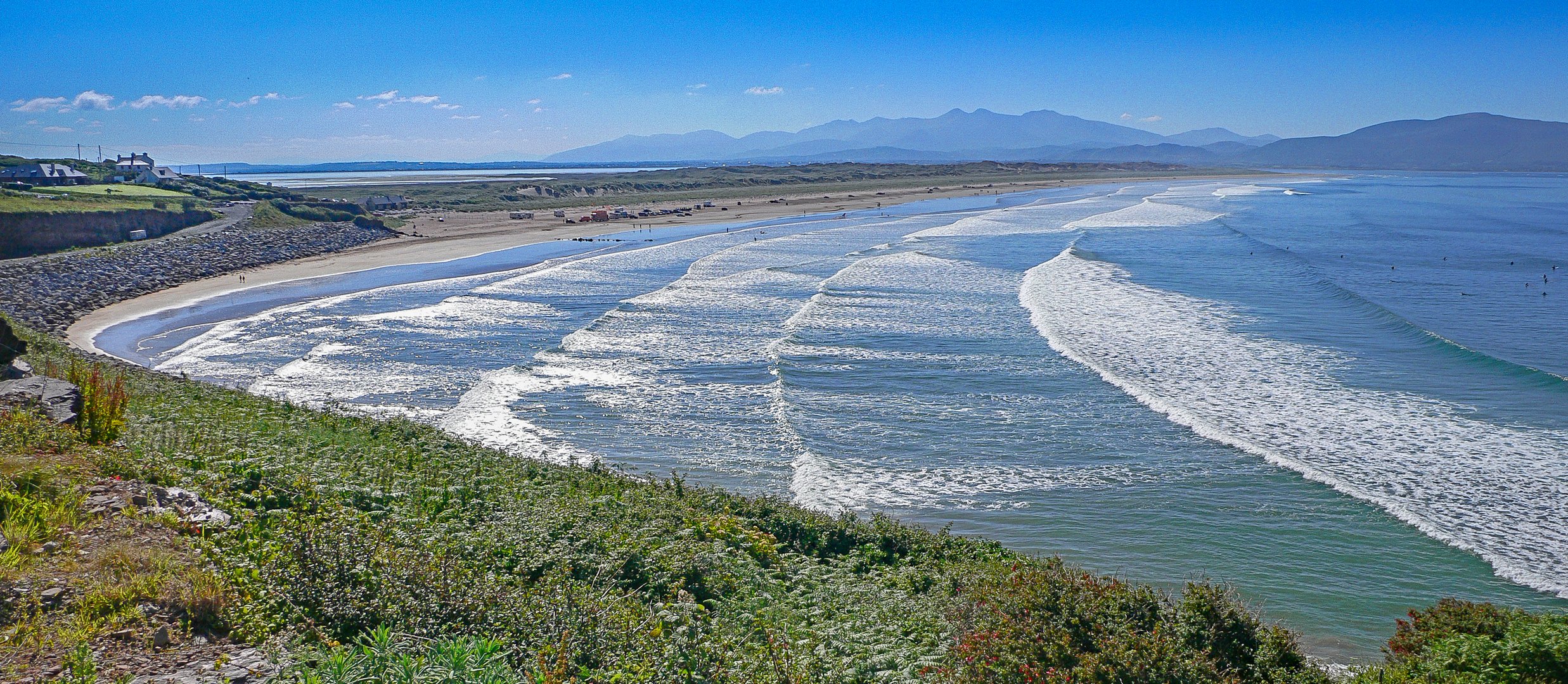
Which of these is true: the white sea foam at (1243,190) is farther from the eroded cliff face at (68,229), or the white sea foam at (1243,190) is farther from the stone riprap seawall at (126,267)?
the eroded cliff face at (68,229)

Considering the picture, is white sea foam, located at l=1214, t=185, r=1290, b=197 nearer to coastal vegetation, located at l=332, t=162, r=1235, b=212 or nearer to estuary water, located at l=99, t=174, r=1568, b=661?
coastal vegetation, located at l=332, t=162, r=1235, b=212

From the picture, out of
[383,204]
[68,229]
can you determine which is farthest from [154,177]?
[68,229]

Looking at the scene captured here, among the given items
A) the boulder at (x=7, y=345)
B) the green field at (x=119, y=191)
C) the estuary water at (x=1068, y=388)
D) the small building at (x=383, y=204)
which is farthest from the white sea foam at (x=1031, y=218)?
the small building at (x=383, y=204)

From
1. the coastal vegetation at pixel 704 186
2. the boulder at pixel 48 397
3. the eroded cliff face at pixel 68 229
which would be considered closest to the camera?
the boulder at pixel 48 397

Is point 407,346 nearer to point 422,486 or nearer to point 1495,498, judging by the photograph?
point 422,486

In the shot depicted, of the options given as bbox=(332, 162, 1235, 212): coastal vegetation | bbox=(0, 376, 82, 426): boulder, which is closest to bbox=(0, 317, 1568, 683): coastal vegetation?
bbox=(0, 376, 82, 426): boulder

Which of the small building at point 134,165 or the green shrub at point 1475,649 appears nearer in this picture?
the green shrub at point 1475,649
